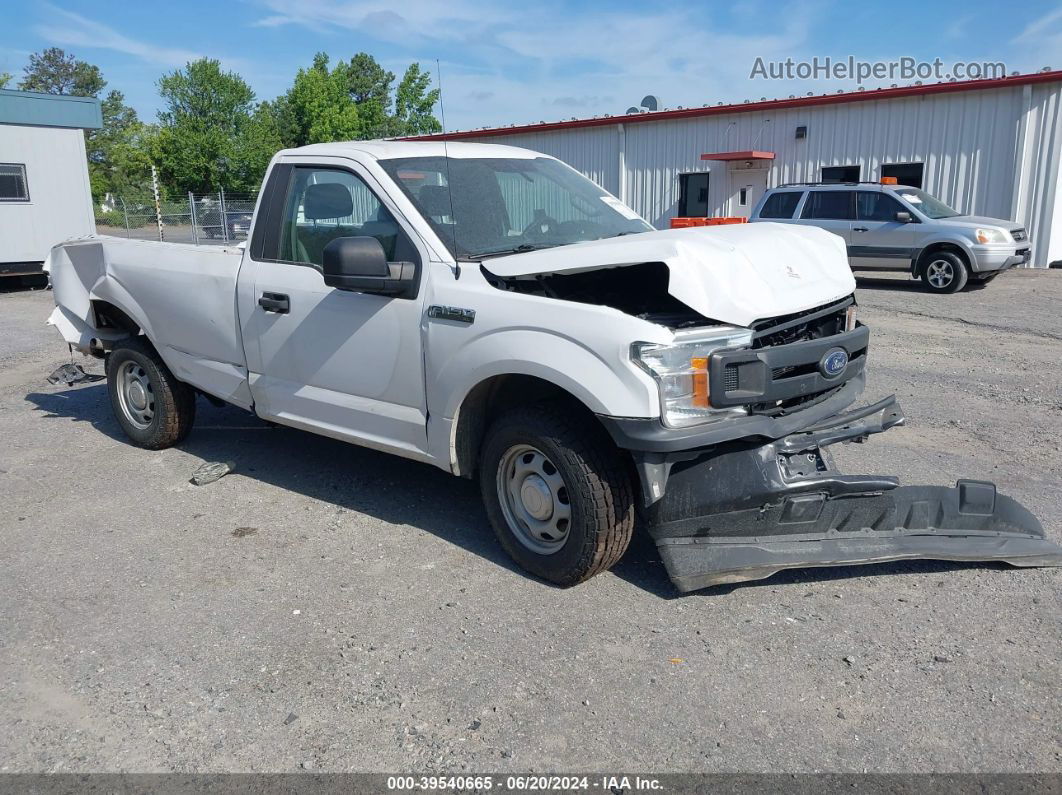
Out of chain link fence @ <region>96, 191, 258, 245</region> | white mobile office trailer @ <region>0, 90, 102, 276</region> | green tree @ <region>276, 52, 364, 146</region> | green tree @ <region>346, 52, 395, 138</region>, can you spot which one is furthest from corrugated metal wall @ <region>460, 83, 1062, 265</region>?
green tree @ <region>346, 52, 395, 138</region>

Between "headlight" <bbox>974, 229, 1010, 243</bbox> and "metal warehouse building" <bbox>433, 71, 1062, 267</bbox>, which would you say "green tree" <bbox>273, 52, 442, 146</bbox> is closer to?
"metal warehouse building" <bbox>433, 71, 1062, 267</bbox>

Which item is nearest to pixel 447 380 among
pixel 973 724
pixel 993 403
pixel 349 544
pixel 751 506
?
pixel 349 544

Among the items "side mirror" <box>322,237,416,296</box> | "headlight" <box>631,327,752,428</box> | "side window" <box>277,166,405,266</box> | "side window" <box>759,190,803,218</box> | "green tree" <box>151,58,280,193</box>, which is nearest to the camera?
"headlight" <box>631,327,752,428</box>

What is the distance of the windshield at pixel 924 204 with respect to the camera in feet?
50.0

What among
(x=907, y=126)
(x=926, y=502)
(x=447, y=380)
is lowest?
(x=926, y=502)

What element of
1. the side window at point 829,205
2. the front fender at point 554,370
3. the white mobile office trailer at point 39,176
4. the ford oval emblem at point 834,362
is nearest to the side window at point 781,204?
the side window at point 829,205

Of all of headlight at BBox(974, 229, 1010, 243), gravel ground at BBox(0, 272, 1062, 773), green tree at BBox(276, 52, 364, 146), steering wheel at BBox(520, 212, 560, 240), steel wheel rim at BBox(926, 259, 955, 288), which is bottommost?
gravel ground at BBox(0, 272, 1062, 773)

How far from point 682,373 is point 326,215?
2461mm

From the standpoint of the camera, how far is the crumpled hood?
3658 millimetres

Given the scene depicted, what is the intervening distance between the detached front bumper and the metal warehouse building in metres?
Result: 17.4

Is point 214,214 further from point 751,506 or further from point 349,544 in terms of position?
point 751,506

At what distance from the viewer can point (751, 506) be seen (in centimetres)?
381

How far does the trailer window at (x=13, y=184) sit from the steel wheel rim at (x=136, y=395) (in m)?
14.7

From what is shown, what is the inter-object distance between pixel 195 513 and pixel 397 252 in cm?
207
